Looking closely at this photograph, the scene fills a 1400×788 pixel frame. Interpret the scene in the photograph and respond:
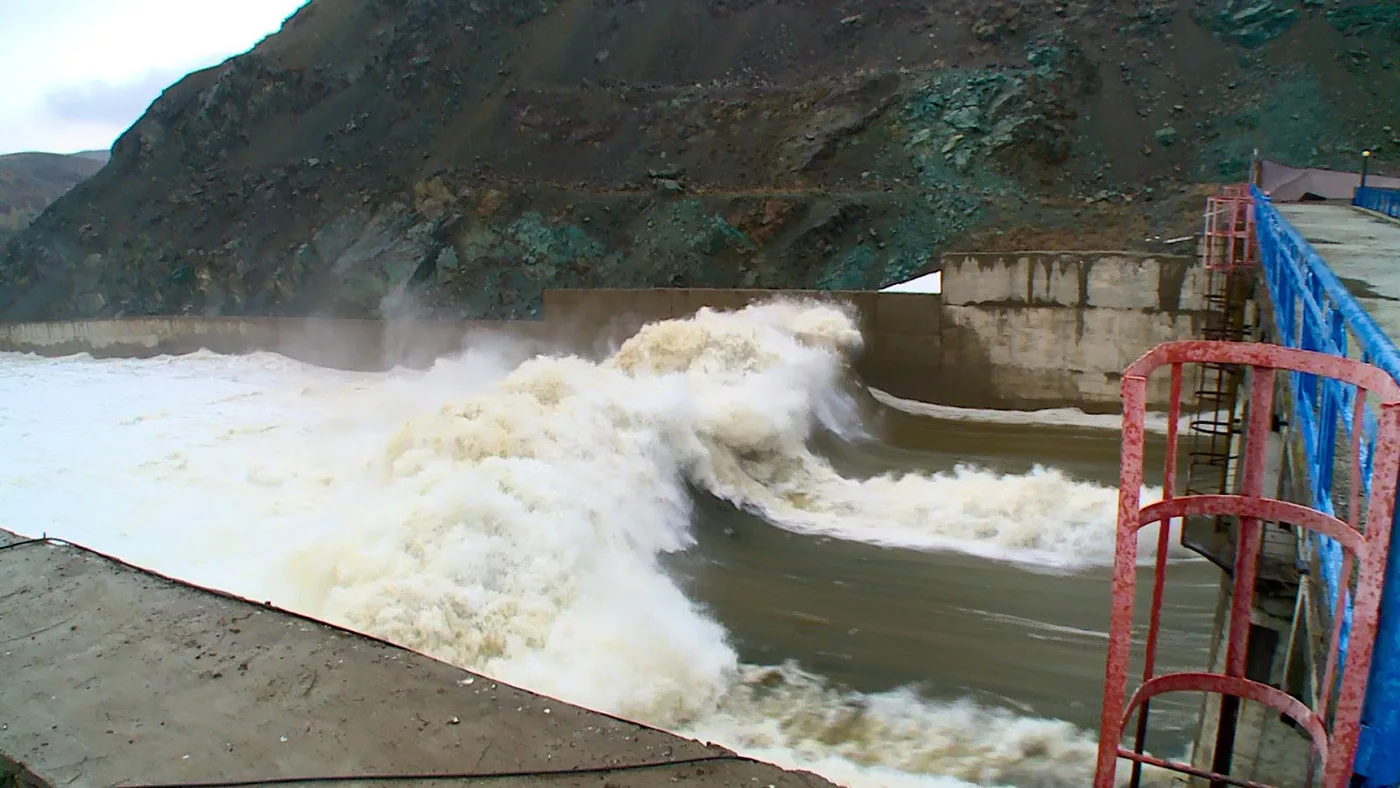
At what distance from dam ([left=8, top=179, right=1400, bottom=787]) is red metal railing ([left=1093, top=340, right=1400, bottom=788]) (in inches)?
6.3

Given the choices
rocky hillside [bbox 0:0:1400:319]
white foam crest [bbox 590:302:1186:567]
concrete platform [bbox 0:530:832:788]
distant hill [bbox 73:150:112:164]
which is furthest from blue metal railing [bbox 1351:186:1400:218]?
distant hill [bbox 73:150:112:164]

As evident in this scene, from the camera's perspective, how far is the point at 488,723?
2865 mm

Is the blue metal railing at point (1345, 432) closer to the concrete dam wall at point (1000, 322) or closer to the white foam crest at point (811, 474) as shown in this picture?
the white foam crest at point (811, 474)

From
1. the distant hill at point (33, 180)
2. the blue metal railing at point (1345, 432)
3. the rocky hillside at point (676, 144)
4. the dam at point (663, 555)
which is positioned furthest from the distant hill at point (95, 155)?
the blue metal railing at point (1345, 432)

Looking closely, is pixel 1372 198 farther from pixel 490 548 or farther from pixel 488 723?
pixel 488 723

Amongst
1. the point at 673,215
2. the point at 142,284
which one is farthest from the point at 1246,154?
the point at 142,284

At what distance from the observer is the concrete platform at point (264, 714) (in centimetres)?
264

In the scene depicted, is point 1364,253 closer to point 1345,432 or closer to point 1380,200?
point 1345,432

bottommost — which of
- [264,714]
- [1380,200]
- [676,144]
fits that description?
[264,714]

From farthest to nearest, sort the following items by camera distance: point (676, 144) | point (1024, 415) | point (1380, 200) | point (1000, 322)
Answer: point (676, 144), point (1000, 322), point (1024, 415), point (1380, 200)

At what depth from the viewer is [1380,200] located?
1333 cm

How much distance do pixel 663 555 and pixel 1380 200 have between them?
11958mm

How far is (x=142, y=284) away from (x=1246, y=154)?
37009 mm

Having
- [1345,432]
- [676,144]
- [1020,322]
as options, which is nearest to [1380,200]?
[1020,322]
